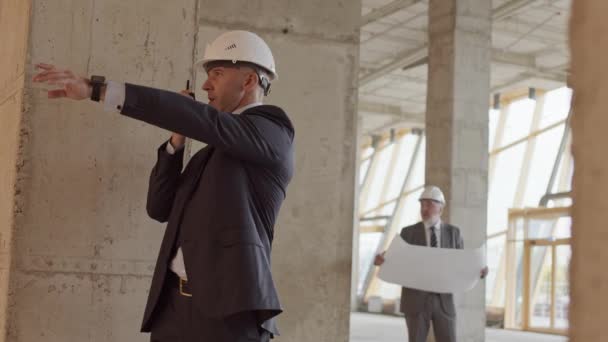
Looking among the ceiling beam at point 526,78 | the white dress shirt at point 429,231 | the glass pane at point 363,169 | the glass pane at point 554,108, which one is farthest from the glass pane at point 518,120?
the white dress shirt at point 429,231

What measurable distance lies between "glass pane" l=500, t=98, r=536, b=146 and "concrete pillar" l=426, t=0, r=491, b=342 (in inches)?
404

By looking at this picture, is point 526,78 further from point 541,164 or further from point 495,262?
point 495,262

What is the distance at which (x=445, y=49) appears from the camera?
14.9m

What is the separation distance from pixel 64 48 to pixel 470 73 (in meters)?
11.8

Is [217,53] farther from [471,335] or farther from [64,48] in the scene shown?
[471,335]

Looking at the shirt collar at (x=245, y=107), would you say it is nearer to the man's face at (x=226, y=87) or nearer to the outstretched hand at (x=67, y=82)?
the man's face at (x=226, y=87)

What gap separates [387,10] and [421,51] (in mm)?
3607

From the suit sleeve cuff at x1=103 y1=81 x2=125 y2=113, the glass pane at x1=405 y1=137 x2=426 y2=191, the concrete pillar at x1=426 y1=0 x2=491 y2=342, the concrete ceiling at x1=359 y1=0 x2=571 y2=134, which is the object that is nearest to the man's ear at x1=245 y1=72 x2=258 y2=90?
the suit sleeve cuff at x1=103 y1=81 x2=125 y2=113

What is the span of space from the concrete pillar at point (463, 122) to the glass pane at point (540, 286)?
7.62 m

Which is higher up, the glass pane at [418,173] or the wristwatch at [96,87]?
the glass pane at [418,173]

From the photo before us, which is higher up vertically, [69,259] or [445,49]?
[445,49]

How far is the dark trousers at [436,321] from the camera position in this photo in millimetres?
8492

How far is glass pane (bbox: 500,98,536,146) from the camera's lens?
24.9 meters

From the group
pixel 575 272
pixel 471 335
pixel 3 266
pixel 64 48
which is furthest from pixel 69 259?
pixel 471 335
